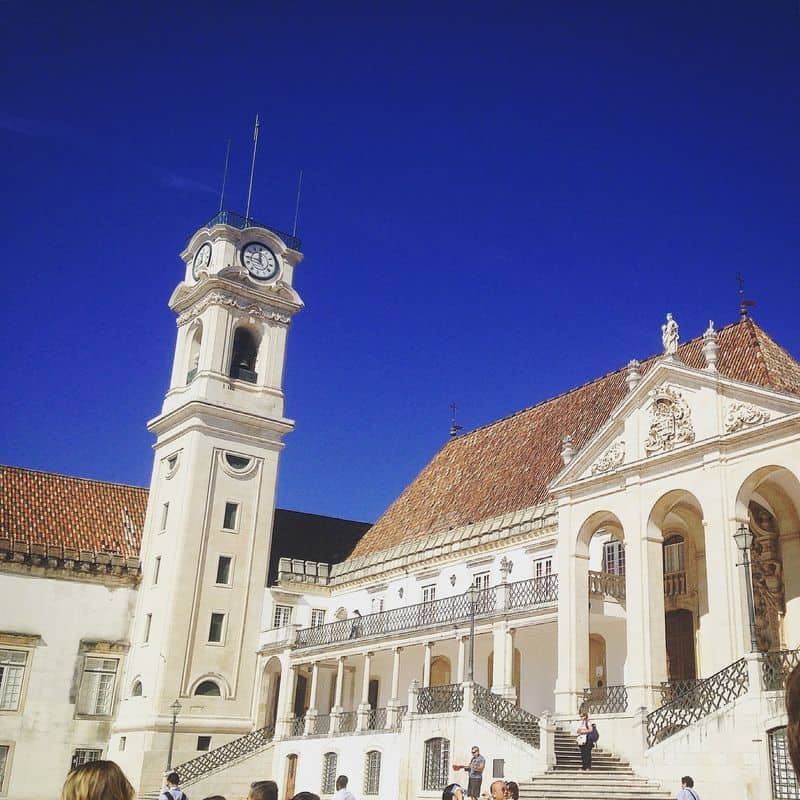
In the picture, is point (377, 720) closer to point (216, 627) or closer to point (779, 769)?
point (216, 627)

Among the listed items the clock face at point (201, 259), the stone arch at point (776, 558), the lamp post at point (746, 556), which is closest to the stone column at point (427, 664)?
the stone arch at point (776, 558)

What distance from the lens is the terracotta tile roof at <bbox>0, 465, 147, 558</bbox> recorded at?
42.1 metres

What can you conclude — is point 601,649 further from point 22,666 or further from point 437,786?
point 22,666

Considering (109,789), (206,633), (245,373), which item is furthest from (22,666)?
(109,789)

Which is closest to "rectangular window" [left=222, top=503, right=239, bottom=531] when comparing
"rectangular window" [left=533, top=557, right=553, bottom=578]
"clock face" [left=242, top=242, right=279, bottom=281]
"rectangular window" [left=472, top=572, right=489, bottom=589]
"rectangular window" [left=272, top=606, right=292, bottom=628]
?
"rectangular window" [left=272, top=606, right=292, bottom=628]

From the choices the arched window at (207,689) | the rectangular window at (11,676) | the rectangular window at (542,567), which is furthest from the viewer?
the arched window at (207,689)

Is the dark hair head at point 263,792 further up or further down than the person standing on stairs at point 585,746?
further down

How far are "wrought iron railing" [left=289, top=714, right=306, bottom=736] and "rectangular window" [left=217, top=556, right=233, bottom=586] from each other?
7144 millimetres

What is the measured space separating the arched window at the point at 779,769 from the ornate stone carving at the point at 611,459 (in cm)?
895

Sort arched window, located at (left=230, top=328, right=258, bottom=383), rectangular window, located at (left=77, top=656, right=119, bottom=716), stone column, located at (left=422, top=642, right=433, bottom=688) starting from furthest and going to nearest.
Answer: arched window, located at (left=230, top=328, right=258, bottom=383), rectangular window, located at (left=77, top=656, right=119, bottom=716), stone column, located at (left=422, top=642, right=433, bottom=688)

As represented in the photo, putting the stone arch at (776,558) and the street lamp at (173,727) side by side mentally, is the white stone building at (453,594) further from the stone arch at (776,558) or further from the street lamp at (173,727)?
the street lamp at (173,727)

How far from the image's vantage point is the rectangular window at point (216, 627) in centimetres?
4047

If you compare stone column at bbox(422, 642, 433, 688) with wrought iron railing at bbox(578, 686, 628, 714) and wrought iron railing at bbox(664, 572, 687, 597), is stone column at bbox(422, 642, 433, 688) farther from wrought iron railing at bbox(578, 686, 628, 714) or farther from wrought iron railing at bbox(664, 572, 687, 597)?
wrought iron railing at bbox(664, 572, 687, 597)

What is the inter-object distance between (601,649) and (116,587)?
2204 cm
